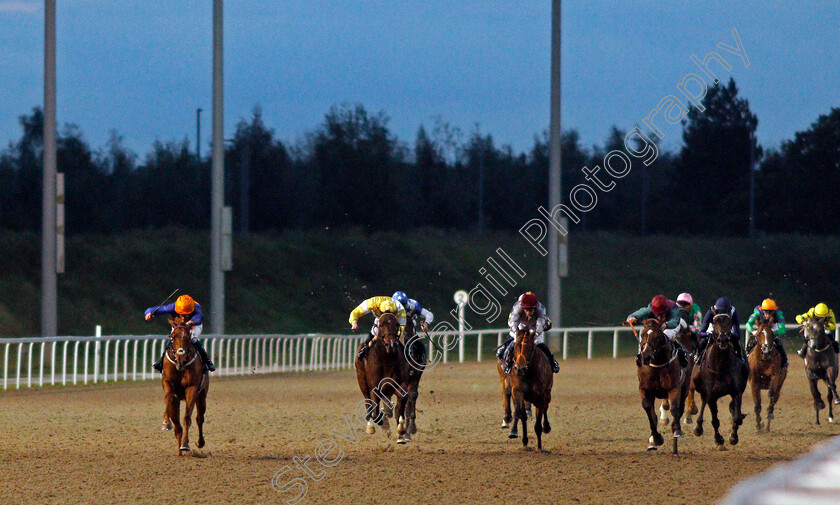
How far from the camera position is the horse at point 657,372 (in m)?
11.2

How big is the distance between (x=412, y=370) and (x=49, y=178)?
431 inches

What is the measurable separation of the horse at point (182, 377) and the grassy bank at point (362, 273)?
2505 cm

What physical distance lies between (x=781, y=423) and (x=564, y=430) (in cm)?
294

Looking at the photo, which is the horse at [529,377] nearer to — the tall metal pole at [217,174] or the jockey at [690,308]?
the jockey at [690,308]

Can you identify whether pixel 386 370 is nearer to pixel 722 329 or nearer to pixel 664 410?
pixel 722 329

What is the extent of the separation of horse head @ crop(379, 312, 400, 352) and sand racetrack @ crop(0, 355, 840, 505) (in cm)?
98

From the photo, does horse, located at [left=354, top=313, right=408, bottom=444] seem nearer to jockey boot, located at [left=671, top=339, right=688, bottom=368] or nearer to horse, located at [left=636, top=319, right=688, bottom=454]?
horse, located at [left=636, top=319, right=688, bottom=454]

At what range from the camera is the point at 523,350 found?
11195 mm

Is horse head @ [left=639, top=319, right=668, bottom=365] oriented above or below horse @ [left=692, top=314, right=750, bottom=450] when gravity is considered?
above

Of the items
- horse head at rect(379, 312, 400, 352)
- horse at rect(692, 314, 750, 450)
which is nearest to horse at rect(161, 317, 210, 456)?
horse head at rect(379, 312, 400, 352)

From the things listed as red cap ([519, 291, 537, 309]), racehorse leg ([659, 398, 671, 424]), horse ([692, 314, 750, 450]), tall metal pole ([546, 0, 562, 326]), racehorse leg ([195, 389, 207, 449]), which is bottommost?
racehorse leg ([659, 398, 671, 424])

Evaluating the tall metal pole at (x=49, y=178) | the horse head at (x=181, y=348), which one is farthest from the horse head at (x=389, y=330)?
the tall metal pole at (x=49, y=178)

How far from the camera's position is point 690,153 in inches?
2682

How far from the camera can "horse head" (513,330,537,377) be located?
11117 millimetres
